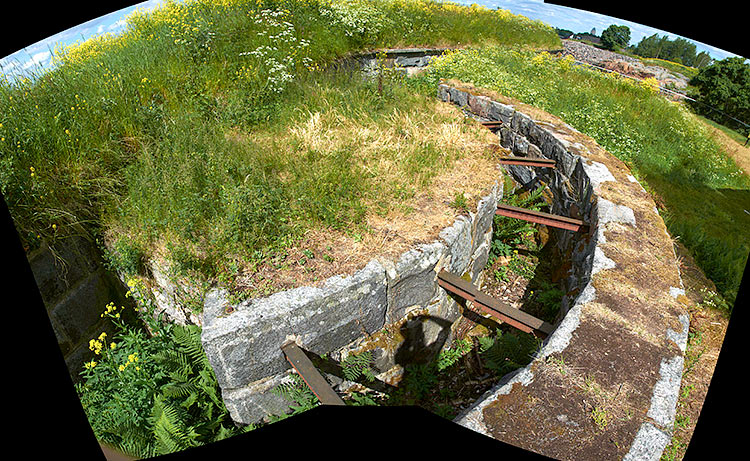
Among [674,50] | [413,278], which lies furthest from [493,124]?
[674,50]

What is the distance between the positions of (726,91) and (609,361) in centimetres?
196

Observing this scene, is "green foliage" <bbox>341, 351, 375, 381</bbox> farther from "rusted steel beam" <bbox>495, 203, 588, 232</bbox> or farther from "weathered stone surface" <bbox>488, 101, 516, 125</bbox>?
"weathered stone surface" <bbox>488, 101, 516, 125</bbox>

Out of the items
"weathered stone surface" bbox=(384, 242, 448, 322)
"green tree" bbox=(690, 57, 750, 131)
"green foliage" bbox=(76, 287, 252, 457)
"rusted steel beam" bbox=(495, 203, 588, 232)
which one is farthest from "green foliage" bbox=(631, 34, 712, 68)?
"green foliage" bbox=(76, 287, 252, 457)

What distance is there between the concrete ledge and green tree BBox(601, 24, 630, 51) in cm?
163

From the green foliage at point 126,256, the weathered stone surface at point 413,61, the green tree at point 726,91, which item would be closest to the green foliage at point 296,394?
the green foliage at point 126,256

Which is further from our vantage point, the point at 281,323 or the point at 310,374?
the point at 281,323

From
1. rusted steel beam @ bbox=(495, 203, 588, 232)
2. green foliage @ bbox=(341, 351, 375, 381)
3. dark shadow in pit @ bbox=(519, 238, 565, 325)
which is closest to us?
green foliage @ bbox=(341, 351, 375, 381)

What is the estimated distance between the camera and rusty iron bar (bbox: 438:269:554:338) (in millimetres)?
3026

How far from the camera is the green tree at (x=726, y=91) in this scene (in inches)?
78.4

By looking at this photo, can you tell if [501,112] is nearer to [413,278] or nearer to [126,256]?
[413,278]

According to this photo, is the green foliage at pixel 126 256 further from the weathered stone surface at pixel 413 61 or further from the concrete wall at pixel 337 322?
the weathered stone surface at pixel 413 61

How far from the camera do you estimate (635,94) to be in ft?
26.2

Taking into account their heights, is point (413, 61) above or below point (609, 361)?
above

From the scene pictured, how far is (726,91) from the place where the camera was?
242 centimetres
